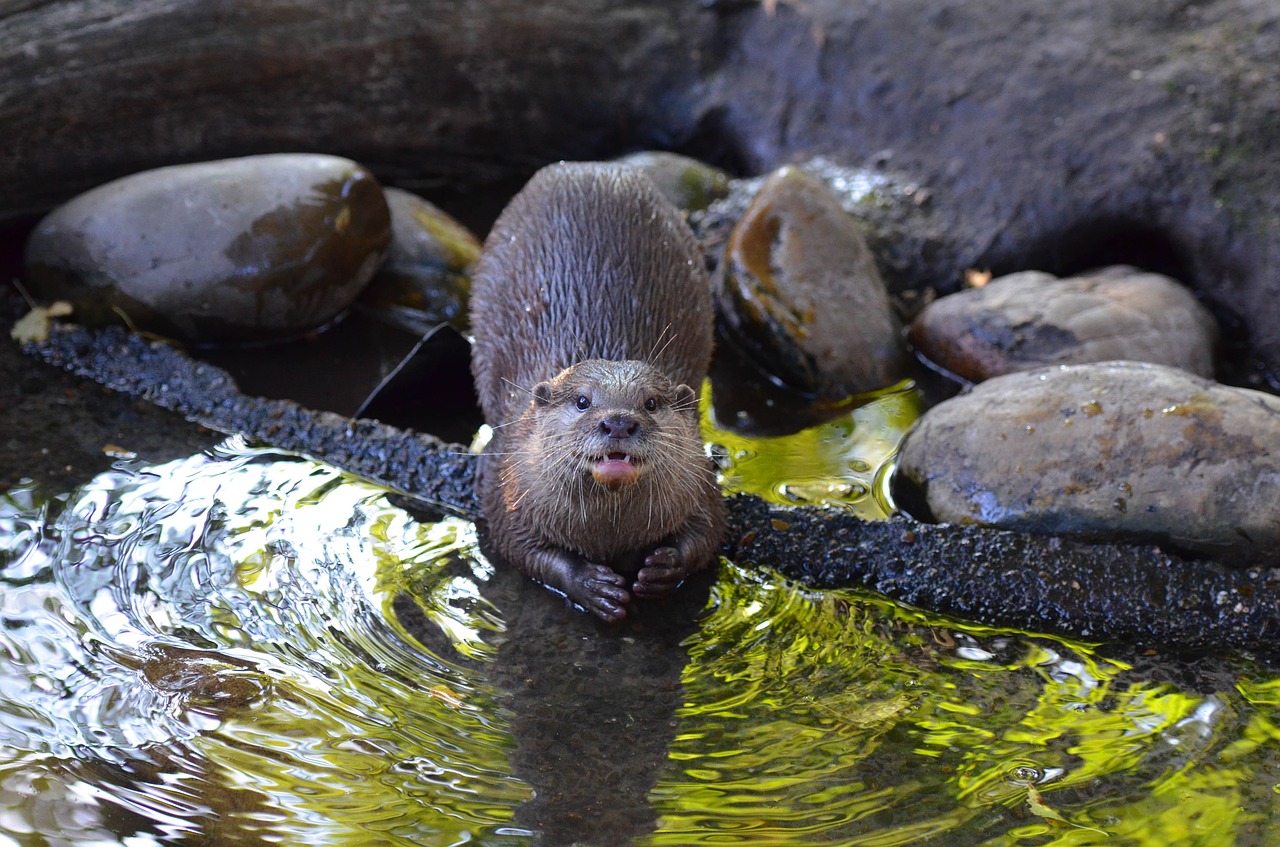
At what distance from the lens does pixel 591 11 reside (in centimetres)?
563

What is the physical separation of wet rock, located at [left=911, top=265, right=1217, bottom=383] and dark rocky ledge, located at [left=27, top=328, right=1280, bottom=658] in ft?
3.64

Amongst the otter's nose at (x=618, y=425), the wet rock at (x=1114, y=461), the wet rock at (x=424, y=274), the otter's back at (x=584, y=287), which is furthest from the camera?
the wet rock at (x=424, y=274)

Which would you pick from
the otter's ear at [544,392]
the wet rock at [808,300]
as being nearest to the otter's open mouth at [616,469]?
the otter's ear at [544,392]

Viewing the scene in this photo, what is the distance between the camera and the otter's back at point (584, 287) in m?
3.32

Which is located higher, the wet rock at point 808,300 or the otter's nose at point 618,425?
the otter's nose at point 618,425

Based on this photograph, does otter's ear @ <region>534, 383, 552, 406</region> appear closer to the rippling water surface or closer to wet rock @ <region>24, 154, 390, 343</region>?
the rippling water surface

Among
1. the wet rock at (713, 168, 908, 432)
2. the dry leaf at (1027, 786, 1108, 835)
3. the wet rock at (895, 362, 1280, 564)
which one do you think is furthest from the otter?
the dry leaf at (1027, 786, 1108, 835)

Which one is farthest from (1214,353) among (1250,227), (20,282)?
(20,282)

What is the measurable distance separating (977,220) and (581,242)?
2.10 m

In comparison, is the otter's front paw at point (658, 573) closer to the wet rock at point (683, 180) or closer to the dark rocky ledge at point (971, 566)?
the dark rocky ledge at point (971, 566)

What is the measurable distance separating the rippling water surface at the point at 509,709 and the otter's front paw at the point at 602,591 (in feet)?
0.25

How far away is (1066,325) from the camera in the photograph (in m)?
4.08

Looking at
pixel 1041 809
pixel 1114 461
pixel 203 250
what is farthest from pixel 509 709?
pixel 203 250

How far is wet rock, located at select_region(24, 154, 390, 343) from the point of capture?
14.0 feet
